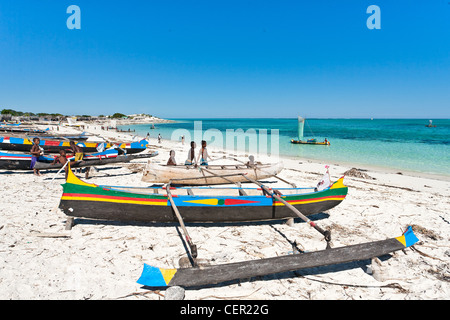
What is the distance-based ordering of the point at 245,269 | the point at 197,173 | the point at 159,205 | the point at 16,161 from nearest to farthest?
the point at 245,269
the point at 159,205
the point at 197,173
the point at 16,161

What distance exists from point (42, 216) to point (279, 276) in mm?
6629

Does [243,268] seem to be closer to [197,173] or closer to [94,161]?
[197,173]

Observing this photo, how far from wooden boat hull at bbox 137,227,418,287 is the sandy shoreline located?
0.39 m

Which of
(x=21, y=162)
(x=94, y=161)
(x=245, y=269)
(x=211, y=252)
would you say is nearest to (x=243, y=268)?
(x=245, y=269)

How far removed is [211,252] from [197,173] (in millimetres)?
4950

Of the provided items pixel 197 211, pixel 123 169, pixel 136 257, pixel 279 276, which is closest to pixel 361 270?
pixel 279 276

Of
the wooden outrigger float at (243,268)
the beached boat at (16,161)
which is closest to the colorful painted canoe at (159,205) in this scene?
the wooden outrigger float at (243,268)

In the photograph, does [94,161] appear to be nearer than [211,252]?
No

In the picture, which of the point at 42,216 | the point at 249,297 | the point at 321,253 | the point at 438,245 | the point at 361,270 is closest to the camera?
the point at 249,297

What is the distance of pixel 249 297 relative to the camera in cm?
382

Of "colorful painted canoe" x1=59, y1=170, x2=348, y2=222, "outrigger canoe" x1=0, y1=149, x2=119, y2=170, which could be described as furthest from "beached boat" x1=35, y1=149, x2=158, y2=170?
"colorful painted canoe" x1=59, y1=170, x2=348, y2=222

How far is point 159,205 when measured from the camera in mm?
5543

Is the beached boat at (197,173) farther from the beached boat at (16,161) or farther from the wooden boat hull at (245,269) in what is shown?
the beached boat at (16,161)
